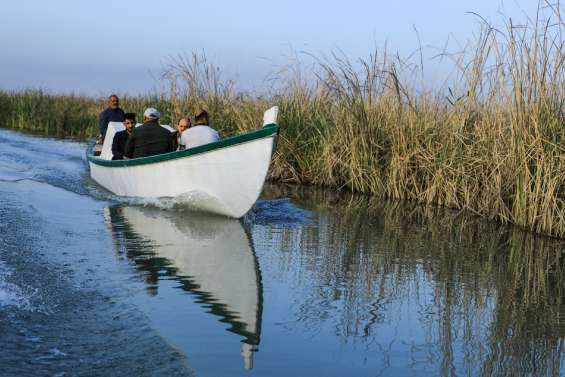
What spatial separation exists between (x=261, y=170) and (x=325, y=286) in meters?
3.65

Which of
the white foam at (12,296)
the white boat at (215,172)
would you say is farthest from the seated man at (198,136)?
the white foam at (12,296)

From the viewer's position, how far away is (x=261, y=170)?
10.9 meters

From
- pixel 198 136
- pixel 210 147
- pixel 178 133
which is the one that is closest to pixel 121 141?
pixel 178 133

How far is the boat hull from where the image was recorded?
424 inches

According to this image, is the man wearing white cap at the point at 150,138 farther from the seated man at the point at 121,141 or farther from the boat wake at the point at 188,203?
the seated man at the point at 121,141

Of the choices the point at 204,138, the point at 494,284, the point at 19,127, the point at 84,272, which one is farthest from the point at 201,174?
the point at 19,127

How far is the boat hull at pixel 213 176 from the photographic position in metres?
10.8

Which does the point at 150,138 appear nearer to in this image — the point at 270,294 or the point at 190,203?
the point at 190,203

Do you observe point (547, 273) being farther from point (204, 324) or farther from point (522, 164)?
point (204, 324)

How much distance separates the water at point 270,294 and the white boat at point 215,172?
0.29 m

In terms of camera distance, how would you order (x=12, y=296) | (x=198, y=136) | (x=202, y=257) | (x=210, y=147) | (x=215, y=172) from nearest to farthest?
(x=12, y=296)
(x=202, y=257)
(x=210, y=147)
(x=215, y=172)
(x=198, y=136)

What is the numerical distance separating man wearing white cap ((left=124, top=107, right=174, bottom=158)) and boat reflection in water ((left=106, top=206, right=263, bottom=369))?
0.99 metres

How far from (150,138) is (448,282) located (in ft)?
20.7

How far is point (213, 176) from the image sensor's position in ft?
37.0
